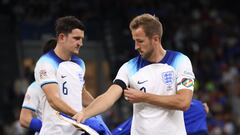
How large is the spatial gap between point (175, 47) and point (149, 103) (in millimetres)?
13416

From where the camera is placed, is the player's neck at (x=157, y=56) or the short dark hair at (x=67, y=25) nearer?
the player's neck at (x=157, y=56)

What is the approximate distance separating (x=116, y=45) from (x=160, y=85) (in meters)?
13.0

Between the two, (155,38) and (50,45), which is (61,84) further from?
(155,38)

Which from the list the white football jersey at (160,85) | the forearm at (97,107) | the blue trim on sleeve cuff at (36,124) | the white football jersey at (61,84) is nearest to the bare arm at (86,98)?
the white football jersey at (61,84)

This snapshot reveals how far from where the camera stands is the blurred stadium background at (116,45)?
1684 cm

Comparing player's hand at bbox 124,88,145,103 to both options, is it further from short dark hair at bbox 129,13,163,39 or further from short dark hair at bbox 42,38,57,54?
short dark hair at bbox 42,38,57,54

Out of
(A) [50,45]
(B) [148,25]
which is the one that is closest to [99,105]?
(B) [148,25]

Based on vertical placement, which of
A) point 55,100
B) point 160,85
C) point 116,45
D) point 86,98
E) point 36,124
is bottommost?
point 116,45

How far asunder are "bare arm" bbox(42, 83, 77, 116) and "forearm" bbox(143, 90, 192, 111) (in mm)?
933

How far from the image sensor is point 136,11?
817 inches

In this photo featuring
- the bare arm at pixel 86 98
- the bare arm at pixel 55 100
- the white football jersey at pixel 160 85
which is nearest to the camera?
the white football jersey at pixel 160 85

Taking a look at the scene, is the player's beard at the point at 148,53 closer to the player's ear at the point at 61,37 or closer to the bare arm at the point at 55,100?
the bare arm at the point at 55,100

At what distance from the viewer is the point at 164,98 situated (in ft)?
18.8

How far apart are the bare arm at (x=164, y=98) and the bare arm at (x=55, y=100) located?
0.82m
